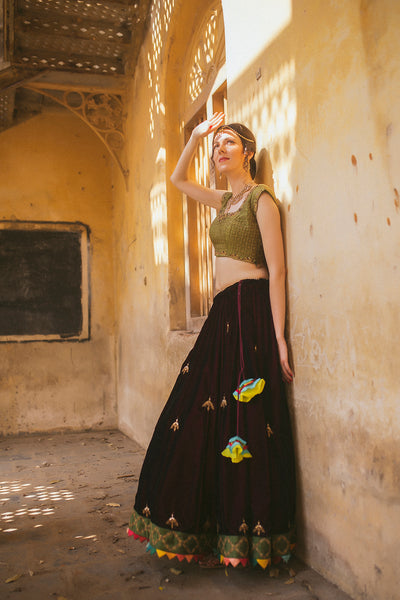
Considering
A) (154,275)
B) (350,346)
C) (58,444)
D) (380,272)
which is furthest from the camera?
(58,444)

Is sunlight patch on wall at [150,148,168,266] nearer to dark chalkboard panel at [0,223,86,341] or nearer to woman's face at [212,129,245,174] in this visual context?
woman's face at [212,129,245,174]

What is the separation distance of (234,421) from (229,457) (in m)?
0.15

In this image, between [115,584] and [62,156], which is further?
[62,156]

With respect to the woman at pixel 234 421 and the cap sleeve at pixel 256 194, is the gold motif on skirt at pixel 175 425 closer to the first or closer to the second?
the woman at pixel 234 421

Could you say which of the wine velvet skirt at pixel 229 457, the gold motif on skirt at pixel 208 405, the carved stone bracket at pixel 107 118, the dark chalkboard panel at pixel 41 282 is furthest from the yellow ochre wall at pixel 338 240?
the dark chalkboard panel at pixel 41 282

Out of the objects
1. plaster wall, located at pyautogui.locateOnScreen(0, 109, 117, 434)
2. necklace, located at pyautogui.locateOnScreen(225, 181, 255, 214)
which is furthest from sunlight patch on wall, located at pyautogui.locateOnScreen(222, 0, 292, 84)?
plaster wall, located at pyautogui.locateOnScreen(0, 109, 117, 434)

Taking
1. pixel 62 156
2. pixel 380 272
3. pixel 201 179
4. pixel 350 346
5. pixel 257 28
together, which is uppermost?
pixel 62 156

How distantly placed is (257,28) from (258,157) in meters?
0.57

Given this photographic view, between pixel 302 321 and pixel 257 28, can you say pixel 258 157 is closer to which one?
pixel 257 28

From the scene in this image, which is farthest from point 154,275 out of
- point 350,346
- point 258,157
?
point 350,346

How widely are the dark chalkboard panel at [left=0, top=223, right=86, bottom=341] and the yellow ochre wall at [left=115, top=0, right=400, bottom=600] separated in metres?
4.19

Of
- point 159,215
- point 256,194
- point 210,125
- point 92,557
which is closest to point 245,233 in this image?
point 256,194

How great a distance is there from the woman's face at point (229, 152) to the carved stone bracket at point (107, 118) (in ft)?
11.2

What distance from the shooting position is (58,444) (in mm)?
5488
